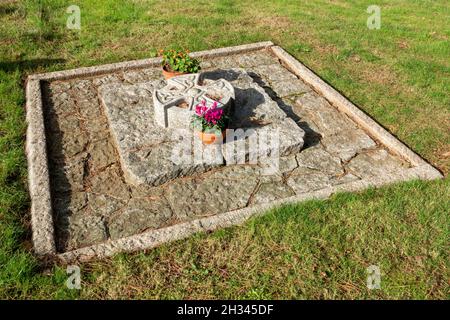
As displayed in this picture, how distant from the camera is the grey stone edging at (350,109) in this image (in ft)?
15.4

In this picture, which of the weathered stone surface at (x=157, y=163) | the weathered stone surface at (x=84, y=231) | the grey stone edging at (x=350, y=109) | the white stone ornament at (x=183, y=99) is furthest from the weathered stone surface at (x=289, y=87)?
the weathered stone surface at (x=84, y=231)

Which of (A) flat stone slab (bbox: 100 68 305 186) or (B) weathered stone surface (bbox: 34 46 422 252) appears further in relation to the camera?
(A) flat stone slab (bbox: 100 68 305 186)

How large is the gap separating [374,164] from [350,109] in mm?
1084

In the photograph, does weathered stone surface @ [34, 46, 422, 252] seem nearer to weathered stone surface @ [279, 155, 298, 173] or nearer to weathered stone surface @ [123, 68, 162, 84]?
weathered stone surface @ [279, 155, 298, 173]

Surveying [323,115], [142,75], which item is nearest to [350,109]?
[323,115]

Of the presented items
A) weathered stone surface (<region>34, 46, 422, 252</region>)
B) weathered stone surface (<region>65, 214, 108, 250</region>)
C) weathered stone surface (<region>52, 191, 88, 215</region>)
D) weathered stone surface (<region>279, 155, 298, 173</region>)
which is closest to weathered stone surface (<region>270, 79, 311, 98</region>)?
weathered stone surface (<region>34, 46, 422, 252</region>)

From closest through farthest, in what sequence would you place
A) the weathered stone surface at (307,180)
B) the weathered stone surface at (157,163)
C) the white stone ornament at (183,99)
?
the weathered stone surface at (157,163)
the weathered stone surface at (307,180)
the white stone ornament at (183,99)

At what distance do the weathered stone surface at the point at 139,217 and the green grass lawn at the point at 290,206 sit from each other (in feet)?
1.08

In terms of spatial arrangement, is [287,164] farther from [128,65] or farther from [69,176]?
[128,65]

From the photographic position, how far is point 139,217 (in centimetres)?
385

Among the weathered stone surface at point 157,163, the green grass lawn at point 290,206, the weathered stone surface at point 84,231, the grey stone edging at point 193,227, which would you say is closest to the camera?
the green grass lawn at point 290,206

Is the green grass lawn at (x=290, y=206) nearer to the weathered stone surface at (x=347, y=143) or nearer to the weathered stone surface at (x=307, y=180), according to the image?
the weathered stone surface at (x=307, y=180)

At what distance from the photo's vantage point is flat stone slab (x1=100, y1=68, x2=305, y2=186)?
14.1 ft
